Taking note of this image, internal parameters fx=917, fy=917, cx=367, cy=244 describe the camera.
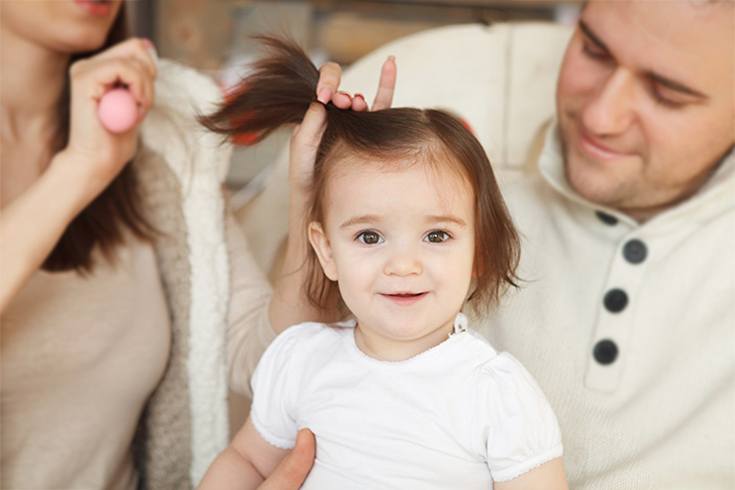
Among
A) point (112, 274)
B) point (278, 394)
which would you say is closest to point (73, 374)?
point (112, 274)

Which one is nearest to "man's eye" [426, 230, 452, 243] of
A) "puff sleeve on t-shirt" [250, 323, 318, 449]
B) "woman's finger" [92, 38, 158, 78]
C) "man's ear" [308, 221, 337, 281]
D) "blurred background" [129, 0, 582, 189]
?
"man's ear" [308, 221, 337, 281]

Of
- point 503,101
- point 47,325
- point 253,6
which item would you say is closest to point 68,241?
point 47,325

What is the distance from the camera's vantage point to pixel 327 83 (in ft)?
3.06

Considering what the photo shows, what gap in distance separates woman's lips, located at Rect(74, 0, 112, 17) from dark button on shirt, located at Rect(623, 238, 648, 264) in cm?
75

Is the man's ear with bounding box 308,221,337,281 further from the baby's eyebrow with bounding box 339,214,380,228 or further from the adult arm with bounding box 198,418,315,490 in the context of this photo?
the adult arm with bounding box 198,418,315,490

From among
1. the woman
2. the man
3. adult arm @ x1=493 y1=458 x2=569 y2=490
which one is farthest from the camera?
the woman

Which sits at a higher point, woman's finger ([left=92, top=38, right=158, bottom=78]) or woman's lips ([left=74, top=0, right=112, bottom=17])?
woman's lips ([left=74, top=0, right=112, bottom=17])

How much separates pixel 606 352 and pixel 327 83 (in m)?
0.49

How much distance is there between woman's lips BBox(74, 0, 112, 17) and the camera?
3.90 ft

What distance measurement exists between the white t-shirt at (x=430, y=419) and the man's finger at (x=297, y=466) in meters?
0.01

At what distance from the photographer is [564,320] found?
1163 mm

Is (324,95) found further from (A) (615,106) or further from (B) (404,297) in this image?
(A) (615,106)

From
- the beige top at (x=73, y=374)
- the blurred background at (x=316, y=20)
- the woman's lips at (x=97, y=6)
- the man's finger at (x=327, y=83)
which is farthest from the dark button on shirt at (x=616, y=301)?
Answer: the blurred background at (x=316, y=20)

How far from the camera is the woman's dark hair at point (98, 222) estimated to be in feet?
4.12
